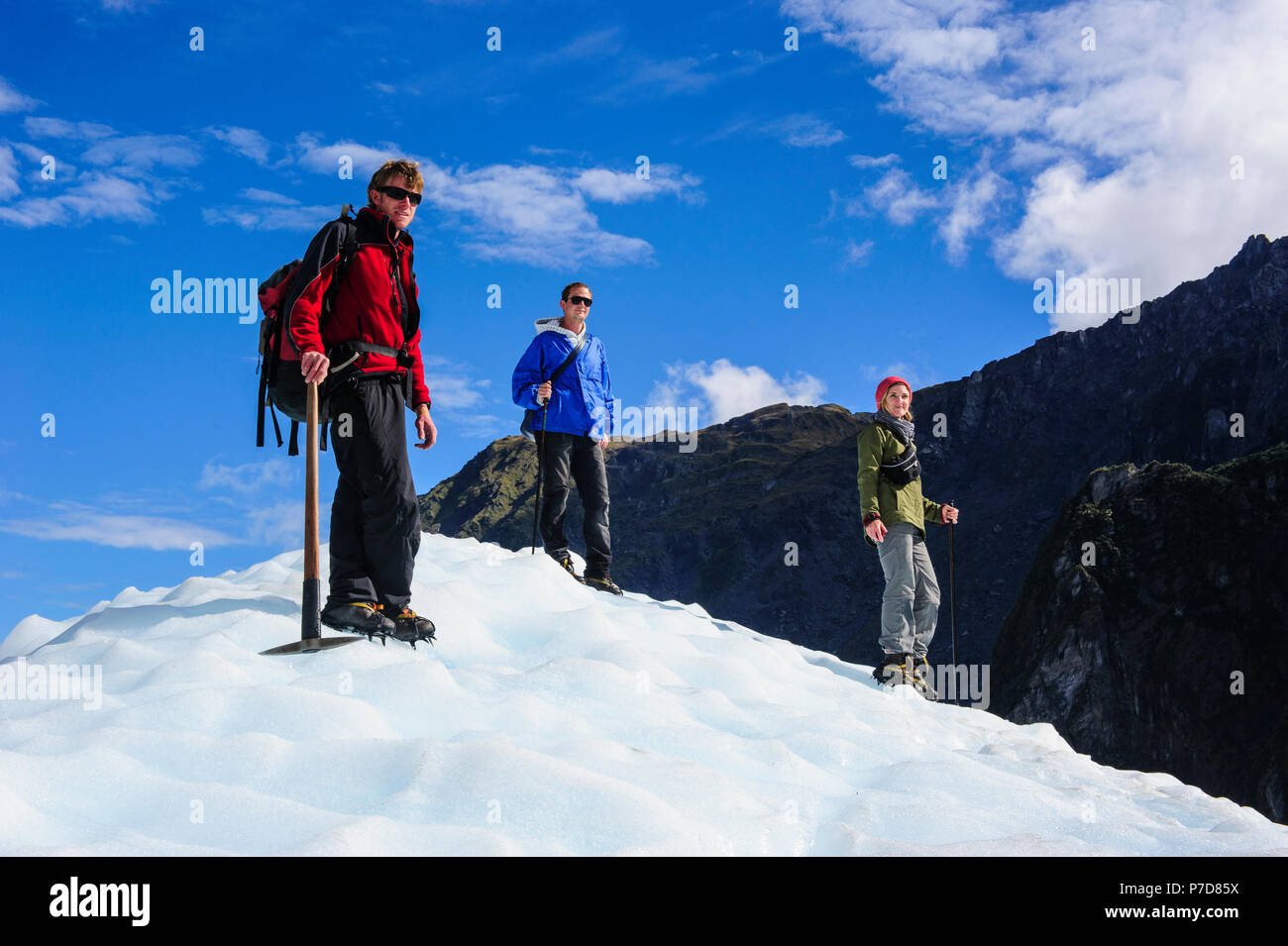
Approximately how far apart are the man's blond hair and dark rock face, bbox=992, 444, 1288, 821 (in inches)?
1423

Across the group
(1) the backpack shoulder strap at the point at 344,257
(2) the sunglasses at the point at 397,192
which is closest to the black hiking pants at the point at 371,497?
(1) the backpack shoulder strap at the point at 344,257

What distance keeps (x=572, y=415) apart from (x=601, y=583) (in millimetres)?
1847

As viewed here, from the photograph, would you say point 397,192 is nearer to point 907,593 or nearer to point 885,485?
point 885,485

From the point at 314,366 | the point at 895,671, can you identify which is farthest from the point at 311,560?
the point at 895,671

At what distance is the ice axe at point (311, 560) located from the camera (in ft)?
19.1

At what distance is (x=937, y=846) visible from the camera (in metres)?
3.98

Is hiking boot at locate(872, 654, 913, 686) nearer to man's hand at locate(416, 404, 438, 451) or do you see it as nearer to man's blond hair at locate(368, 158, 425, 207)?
man's hand at locate(416, 404, 438, 451)

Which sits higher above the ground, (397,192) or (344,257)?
(397,192)

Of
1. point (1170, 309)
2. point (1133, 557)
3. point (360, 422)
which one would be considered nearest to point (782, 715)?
point (360, 422)

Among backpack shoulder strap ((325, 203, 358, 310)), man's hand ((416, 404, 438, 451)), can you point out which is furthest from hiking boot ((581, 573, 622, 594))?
backpack shoulder strap ((325, 203, 358, 310))

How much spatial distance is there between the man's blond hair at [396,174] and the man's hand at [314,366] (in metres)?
1.26

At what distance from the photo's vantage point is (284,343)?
607cm

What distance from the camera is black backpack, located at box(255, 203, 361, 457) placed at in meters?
6.12
